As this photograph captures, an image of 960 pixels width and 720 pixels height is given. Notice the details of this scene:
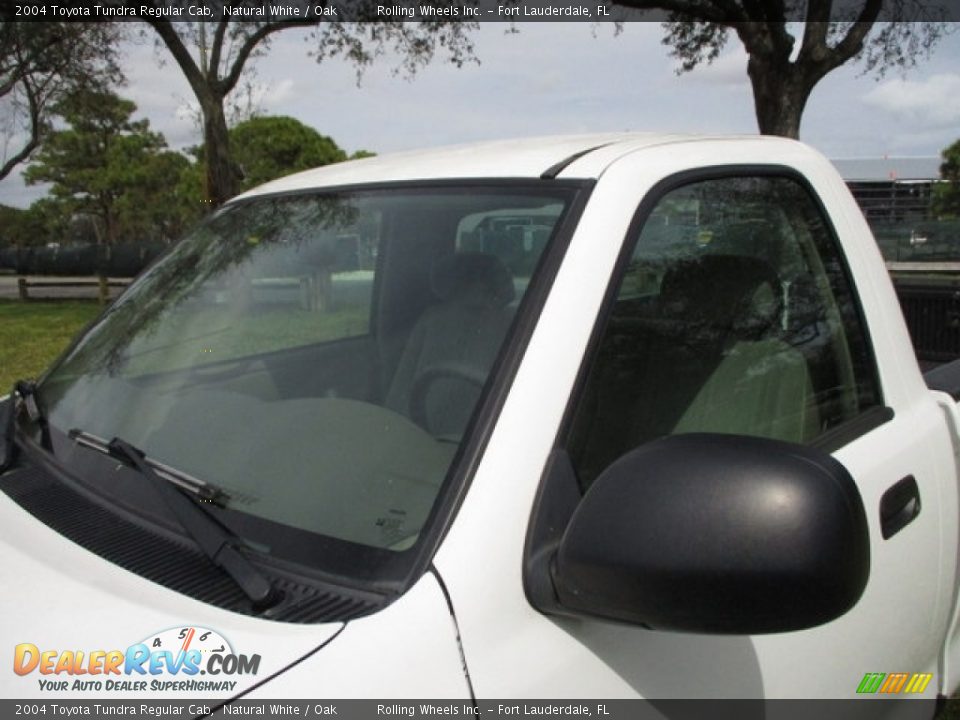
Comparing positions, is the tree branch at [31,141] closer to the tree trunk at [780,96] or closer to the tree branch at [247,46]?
the tree branch at [247,46]

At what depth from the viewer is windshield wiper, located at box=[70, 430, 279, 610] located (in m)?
1.21

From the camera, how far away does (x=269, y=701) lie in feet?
3.48

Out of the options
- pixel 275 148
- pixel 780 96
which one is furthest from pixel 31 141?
pixel 780 96

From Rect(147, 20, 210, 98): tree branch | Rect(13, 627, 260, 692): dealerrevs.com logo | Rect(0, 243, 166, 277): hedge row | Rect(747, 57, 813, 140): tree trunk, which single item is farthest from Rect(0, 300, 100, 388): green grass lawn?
Rect(747, 57, 813, 140): tree trunk

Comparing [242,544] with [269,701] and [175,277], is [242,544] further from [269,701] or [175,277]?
[175,277]

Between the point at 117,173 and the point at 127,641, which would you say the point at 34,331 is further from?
the point at 117,173

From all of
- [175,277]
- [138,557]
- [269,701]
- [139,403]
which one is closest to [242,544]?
[138,557]

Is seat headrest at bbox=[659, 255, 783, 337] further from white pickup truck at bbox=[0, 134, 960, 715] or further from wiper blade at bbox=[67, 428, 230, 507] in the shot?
wiper blade at bbox=[67, 428, 230, 507]

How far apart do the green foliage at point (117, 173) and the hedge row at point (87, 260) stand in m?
6.00

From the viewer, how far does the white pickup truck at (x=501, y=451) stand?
1.10m

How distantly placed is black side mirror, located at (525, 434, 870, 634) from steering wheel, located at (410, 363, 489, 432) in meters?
0.40

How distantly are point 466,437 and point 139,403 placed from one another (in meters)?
0.85

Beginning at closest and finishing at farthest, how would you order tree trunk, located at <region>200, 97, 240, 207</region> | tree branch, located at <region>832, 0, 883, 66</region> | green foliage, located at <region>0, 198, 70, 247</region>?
1. tree branch, located at <region>832, 0, 883, 66</region>
2. tree trunk, located at <region>200, 97, 240, 207</region>
3. green foliage, located at <region>0, 198, 70, 247</region>

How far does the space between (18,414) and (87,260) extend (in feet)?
117
